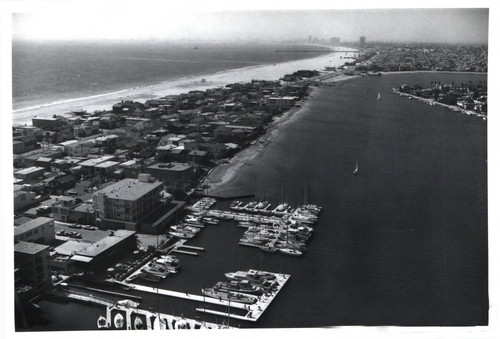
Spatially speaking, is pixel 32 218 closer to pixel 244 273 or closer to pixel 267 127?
pixel 244 273

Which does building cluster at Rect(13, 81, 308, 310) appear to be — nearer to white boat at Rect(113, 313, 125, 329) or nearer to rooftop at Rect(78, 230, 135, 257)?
rooftop at Rect(78, 230, 135, 257)

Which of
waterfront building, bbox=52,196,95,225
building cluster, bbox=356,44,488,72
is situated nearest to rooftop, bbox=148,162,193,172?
waterfront building, bbox=52,196,95,225

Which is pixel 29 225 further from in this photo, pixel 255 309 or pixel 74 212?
pixel 255 309

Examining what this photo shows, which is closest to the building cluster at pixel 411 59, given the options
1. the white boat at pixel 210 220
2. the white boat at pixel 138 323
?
the white boat at pixel 210 220

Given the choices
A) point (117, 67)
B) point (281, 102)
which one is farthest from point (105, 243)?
point (117, 67)

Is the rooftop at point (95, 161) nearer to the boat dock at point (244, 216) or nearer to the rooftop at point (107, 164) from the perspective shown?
the rooftop at point (107, 164)

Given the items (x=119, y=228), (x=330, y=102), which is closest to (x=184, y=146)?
(x=119, y=228)
